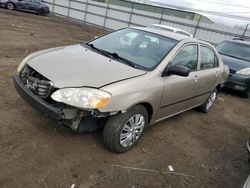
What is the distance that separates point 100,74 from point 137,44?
1151 millimetres

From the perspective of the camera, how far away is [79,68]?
309 centimetres

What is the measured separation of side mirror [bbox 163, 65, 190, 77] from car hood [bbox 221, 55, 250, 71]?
4702 millimetres

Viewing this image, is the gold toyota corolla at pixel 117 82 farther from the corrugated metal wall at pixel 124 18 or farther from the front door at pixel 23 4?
the front door at pixel 23 4

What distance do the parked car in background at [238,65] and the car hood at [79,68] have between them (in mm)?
5091

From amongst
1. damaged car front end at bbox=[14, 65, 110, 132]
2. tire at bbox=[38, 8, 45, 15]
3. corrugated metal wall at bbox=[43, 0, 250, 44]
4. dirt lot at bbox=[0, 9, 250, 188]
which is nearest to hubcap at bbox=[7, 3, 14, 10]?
tire at bbox=[38, 8, 45, 15]

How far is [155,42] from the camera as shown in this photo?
151 inches

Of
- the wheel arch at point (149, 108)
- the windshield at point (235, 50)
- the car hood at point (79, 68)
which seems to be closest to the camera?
the car hood at point (79, 68)

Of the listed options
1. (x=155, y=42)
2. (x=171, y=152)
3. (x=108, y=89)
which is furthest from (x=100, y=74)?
(x=171, y=152)

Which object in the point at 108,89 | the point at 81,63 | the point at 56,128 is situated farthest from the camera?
the point at 56,128

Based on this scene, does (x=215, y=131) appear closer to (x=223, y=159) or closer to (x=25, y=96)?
(x=223, y=159)

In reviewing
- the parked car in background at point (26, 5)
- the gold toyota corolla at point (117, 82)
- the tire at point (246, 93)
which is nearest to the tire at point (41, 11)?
the parked car in background at point (26, 5)

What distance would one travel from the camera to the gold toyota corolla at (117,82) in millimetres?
2766

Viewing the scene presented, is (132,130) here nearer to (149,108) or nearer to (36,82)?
(149,108)

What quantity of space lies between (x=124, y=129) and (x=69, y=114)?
77 cm
